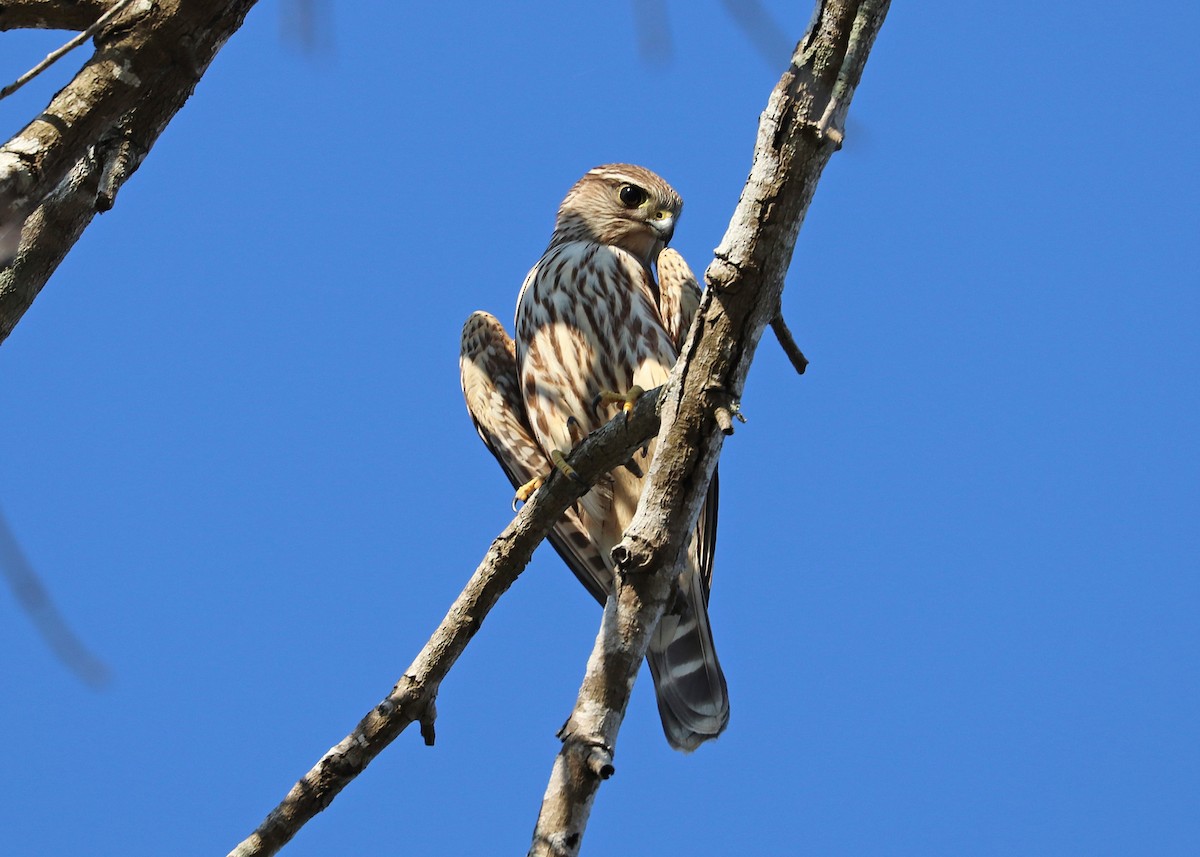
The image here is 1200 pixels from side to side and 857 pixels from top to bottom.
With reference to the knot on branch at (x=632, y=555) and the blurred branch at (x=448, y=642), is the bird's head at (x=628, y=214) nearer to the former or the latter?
the blurred branch at (x=448, y=642)

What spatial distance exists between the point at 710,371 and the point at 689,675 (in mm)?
1801

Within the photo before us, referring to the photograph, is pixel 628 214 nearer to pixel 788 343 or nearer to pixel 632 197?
pixel 632 197

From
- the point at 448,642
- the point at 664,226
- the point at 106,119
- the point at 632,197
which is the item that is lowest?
the point at 106,119

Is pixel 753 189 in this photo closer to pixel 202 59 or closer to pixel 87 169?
pixel 202 59

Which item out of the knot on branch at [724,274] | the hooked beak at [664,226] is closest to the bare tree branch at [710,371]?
the knot on branch at [724,274]

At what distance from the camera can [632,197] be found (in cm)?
519

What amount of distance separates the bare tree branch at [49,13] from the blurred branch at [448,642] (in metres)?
1.43

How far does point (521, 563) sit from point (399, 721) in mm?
506

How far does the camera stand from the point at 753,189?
2359 mm

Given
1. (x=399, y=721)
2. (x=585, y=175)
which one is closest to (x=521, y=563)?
(x=399, y=721)

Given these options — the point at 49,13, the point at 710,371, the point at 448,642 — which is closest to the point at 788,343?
the point at 710,371

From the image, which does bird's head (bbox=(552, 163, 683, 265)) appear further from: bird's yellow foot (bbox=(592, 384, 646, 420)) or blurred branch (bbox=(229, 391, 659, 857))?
blurred branch (bbox=(229, 391, 659, 857))

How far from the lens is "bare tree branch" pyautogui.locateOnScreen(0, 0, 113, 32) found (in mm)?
2494

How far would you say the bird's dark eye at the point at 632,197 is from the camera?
5.18m
